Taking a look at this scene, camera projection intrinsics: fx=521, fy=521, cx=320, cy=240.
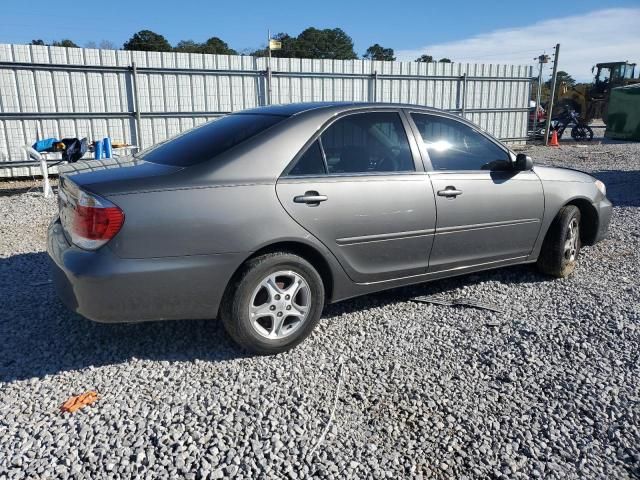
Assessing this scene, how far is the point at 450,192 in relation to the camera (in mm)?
3875

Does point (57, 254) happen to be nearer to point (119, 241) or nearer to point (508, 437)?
point (119, 241)

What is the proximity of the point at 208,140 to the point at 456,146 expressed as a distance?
1.91 metres

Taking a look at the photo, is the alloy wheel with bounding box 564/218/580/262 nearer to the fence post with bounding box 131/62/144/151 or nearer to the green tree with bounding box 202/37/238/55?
the fence post with bounding box 131/62/144/151

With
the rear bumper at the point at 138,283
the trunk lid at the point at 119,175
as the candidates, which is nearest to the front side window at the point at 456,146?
the rear bumper at the point at 138,283

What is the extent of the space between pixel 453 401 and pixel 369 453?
2.19ft

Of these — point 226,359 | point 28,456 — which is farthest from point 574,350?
point 28,456

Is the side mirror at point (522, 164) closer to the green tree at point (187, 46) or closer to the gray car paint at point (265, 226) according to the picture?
the gray car paint at point (265, 226)

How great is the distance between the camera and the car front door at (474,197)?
12.8 ft

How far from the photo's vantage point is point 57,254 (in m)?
3.10

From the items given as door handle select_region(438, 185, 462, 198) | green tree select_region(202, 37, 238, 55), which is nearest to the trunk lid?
door handle select_region(438, 185, 462, 198)

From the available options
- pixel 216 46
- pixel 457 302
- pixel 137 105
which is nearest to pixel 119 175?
pixel 457 302

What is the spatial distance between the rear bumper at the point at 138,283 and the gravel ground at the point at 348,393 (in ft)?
1.32

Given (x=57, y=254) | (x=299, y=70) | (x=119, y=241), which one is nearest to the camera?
(x=119, y=241)

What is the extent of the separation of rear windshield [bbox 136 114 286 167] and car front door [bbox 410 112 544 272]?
123 centimetres
